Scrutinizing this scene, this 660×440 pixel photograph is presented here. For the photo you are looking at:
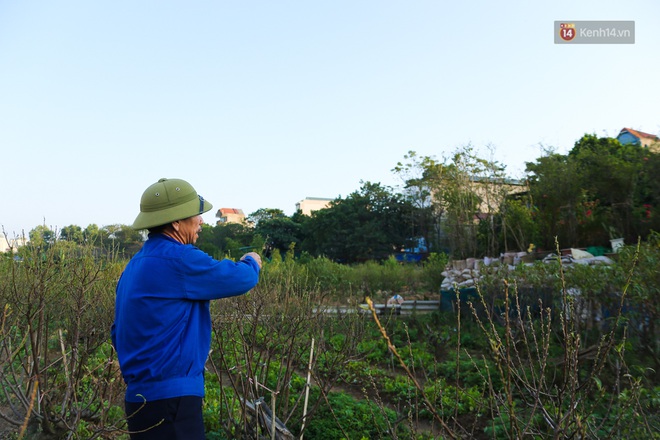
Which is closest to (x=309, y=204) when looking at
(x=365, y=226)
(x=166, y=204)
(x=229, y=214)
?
(x=229, y=214)

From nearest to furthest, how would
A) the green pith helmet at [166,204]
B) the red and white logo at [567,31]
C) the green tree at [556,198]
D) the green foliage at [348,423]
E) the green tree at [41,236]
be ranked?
Answer: the green pith helmet at [166,204]
the green foliage at [348,423]
the green tree at [41,236]
the red and white logo at [567,31]
the green tree at [556,198]

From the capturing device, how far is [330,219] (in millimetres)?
31672

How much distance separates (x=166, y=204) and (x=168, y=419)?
90cm

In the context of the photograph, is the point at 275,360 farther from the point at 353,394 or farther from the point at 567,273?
the point at 567,273

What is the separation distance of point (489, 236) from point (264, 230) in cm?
2517

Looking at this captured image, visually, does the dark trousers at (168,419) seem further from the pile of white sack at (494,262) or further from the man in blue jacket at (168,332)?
the pile of white sack at (494,262)

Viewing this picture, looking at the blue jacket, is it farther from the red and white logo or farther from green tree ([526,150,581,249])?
green tree ([526,150,581,249])


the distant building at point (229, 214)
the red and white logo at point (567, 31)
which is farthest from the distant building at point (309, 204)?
the red and white logo at point (567, 31)

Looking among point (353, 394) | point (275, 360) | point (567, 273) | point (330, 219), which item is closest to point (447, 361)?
point (353, 394)

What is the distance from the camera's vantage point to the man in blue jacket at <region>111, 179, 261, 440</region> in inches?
82.2

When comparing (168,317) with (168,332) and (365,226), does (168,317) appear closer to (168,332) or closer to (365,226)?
(168,332)

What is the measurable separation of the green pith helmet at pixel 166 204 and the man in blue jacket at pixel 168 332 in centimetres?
12

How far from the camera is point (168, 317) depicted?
2121mm

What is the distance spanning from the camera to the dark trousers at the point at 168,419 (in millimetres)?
2074
